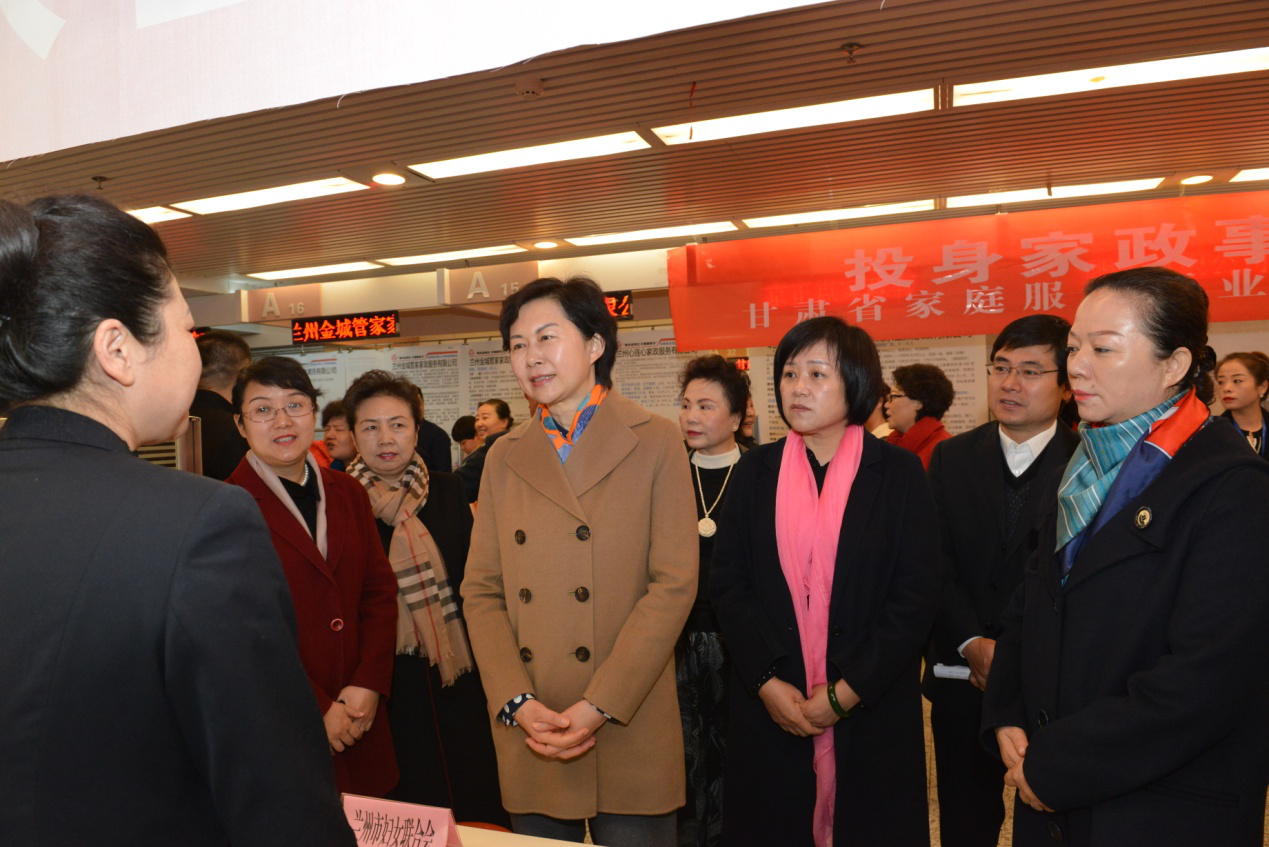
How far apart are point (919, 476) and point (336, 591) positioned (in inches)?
64.1

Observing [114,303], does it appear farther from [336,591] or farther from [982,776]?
[982,776]

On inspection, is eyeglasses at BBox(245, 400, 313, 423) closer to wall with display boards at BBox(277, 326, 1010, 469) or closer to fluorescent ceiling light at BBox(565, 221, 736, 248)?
wall with display boards at BBox(277, 326, 1010, 469)

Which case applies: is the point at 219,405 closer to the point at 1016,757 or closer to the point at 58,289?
the point at 58,289

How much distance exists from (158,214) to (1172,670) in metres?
5.99

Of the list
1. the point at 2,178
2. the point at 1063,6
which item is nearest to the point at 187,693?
the point at 1063,6

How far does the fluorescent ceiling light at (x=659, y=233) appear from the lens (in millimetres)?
6445

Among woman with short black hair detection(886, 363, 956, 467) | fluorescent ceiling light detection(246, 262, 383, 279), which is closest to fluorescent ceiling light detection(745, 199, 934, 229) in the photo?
woman with short black hair detection(886, 363, 956, 467)

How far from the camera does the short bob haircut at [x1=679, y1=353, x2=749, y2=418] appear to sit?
10.5ft

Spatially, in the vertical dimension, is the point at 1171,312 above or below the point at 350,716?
above

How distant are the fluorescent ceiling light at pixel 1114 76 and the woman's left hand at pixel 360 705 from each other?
3.41 meters

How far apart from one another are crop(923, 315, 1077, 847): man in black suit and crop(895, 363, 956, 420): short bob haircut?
4.80 ft

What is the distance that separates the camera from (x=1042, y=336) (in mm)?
2561

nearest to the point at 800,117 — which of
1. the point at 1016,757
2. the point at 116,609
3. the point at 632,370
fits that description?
the point at 1016,757

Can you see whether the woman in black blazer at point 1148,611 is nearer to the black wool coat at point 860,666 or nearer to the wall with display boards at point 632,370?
the black wool coat at point 860,666
